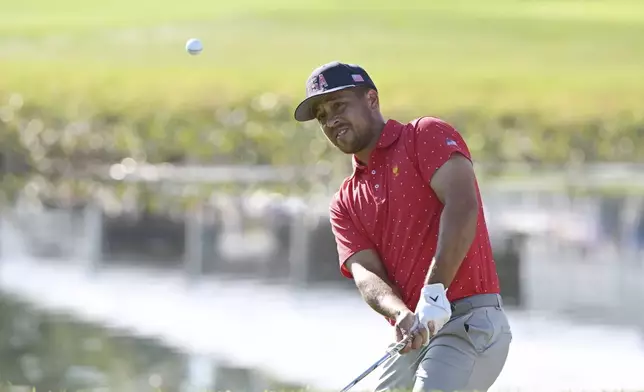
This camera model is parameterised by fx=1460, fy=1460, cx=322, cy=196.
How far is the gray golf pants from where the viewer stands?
4.38m

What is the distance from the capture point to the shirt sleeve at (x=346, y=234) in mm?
4680

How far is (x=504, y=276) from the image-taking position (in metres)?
11.9

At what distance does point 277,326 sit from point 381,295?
7.45 meters

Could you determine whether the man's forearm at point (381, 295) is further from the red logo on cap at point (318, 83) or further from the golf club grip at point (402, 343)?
the red logo on cap at point (318, 83)

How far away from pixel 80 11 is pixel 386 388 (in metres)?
12.2

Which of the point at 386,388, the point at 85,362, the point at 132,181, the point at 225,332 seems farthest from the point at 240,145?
the point at 386,388

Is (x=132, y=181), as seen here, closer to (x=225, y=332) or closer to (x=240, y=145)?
(x=240, y=145)

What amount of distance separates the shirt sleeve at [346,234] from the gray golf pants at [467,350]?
40 cm

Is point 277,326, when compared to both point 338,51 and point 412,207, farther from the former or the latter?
point 412,207


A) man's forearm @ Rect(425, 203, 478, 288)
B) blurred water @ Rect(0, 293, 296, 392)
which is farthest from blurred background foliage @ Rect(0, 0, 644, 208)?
man's forearm @ Rect(425, 203, 478, 288)

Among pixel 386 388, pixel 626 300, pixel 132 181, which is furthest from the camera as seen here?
pixel 132 181

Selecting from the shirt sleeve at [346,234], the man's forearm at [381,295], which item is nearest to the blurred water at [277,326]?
the shirt sleeve at [346,234]

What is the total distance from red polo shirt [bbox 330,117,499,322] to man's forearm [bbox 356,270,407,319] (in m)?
0.06

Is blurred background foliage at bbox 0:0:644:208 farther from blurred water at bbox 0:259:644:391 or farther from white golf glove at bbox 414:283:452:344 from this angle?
white golf glove at bbox 414:283:452:344
